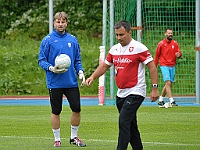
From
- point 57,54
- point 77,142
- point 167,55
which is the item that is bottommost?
point 77,142

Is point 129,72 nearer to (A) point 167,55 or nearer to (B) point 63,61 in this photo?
(B) point 63,61

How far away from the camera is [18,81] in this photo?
29.5 m

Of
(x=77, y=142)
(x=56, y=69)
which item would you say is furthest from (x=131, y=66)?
(x=77, y=142)

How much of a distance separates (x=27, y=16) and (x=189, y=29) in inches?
523

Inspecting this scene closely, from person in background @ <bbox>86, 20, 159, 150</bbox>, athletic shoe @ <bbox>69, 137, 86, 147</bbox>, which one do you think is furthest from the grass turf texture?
person in background @ <bbox>86, 20, 159, 150</bbox>

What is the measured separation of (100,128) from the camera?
47.3ft

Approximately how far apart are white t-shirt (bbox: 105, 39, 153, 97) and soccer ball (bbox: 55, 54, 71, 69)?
1367mm

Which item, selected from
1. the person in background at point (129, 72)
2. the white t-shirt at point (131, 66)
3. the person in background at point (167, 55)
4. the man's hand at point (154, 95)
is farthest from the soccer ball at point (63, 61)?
the person in background at point (167, 55)

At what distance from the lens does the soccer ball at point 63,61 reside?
11367mm

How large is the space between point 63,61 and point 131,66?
159cm

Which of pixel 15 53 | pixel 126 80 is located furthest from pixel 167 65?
pixel 15 53

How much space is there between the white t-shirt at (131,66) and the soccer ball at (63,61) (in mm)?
1367

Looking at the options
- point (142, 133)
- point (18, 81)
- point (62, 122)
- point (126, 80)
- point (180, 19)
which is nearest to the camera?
point (126, 80)

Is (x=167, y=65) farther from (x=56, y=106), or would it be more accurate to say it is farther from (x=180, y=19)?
(x=56, y=106)
